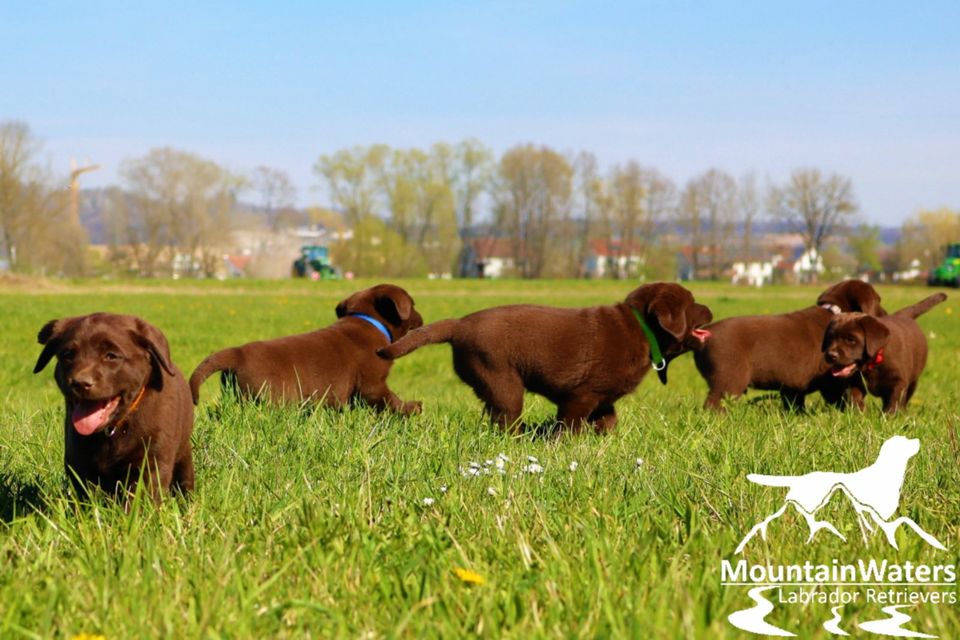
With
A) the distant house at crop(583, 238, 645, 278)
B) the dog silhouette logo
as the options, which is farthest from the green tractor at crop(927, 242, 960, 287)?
the dog silhouette logo

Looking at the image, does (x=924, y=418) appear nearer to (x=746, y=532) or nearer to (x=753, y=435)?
(x=753, y=435)

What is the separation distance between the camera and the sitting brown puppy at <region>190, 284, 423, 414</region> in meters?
6.16

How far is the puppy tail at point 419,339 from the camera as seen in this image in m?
5.82

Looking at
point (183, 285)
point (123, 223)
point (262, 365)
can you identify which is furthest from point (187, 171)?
point (262, 365)

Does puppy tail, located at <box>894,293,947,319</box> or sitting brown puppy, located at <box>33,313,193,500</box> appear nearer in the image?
sitting brown puppy, located at <box>33,313,193,500</box>

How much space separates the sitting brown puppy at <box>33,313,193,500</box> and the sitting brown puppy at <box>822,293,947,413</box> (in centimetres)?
467

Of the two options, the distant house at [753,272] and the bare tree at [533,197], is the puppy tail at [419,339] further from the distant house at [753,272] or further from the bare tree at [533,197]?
the bare tree at [533,197]

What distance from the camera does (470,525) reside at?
3.28 m

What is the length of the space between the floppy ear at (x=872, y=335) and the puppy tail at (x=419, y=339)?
2842 millimetres

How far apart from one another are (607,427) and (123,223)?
3375 inches

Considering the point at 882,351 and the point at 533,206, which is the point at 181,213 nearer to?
the point at 533,206

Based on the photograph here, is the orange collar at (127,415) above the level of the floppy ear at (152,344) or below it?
below

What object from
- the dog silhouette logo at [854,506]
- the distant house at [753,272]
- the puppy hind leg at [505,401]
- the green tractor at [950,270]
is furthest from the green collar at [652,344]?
the distant house at [753,272]

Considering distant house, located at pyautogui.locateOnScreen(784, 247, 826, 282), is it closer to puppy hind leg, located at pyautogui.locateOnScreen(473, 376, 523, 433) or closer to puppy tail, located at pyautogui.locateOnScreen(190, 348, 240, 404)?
puppy hind leg, located at pyautogui.locateOnScreen(473, 376, 523, 433)
